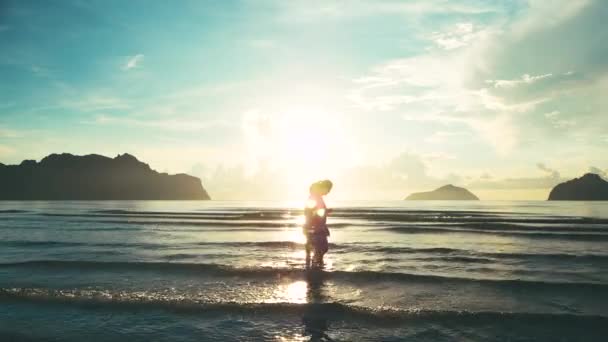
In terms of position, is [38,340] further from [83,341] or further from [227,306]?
[227,306]

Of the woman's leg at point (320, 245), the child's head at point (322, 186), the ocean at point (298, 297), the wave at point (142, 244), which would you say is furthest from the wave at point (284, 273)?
the wave at point (142, 244)

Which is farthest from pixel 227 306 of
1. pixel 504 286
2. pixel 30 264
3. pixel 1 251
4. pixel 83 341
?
pixel 1 251

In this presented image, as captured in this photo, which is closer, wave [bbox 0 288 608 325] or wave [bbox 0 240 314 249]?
wave [bbox 0 288 608 325]

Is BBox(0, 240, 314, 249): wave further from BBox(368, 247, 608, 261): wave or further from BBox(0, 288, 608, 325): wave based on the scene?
BBox(0, 288, 608, 325): wave

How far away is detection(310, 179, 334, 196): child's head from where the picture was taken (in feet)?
38.8

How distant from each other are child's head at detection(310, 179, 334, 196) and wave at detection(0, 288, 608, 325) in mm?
4082

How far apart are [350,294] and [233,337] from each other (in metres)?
3.92

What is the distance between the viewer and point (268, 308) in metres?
8.26

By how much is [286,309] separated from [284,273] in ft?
14.0

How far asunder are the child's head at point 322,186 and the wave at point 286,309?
4082 mm

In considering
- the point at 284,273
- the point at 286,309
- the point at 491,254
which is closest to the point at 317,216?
the point at 284,273

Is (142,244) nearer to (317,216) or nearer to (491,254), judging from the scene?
(317,216)

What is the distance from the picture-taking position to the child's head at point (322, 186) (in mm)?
11828

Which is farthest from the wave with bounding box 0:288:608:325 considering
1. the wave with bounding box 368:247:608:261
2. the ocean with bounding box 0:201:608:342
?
the wave with bounding box 368:247:608:261
